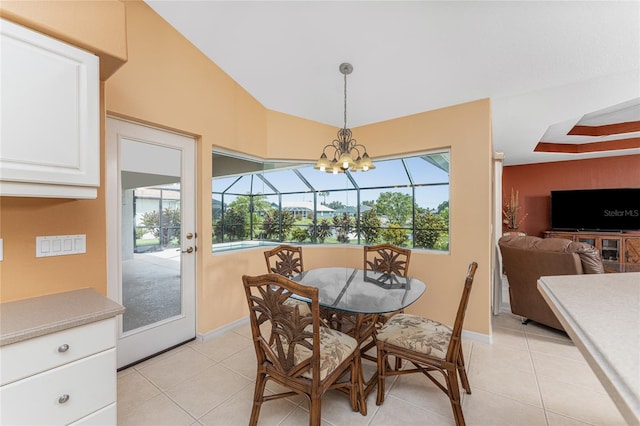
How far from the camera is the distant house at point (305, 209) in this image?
403 cm

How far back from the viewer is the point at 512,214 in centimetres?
580

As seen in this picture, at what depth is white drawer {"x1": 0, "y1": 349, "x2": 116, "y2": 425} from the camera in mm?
1030

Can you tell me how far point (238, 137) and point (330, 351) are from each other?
2451mm

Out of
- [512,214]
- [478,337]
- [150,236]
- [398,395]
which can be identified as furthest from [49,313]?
[512,214]

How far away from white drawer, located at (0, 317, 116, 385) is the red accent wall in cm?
732

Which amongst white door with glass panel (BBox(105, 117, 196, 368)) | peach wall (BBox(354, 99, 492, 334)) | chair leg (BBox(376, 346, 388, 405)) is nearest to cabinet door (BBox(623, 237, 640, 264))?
peach wall (BBox(354, 99, 492, 334))

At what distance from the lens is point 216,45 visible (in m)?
2.51

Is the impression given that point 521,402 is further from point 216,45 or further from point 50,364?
point 216,45

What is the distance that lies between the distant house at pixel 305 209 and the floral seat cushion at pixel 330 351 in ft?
7.88

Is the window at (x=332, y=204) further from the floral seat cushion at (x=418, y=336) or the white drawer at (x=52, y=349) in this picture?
the white drawer at (x=52, y=349)

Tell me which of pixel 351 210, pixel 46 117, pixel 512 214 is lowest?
pixel 512 214

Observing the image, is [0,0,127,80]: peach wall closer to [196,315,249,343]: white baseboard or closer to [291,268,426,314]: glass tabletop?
[291,268,426,314]: glass tabletop

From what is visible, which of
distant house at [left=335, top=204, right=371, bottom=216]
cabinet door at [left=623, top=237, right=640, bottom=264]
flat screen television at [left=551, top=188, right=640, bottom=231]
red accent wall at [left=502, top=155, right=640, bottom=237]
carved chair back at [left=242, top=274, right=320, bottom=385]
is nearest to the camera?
carved chair back at [left=242, top=274, right=320, bottom=385]

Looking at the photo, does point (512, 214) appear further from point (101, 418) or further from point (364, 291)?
point (101, 418)
